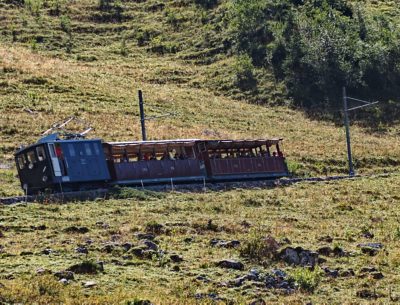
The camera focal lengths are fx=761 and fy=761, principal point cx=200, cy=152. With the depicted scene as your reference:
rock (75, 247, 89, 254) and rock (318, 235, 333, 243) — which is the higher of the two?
rock (75, 247, 89, 254)

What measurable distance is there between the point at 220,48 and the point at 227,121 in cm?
2861

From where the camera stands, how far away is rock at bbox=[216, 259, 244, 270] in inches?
948

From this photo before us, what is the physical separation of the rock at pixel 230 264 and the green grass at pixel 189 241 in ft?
1.02

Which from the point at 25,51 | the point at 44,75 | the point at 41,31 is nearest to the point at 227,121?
the point at 44,75

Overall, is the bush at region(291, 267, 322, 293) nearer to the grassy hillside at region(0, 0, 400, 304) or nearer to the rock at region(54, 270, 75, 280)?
the grassy hillside at region(0, 0, 400, 304)

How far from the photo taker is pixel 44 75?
85500mm

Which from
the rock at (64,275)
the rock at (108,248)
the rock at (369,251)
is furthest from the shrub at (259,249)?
the rock at (64,275)

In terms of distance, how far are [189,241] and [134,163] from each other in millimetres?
16143

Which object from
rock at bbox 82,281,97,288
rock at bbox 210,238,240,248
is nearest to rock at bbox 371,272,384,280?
rock at bbox 210,238,240,248

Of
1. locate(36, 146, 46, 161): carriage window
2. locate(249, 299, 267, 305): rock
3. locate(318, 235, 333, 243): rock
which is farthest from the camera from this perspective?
locate(36, 146, 46, 161): carriage window

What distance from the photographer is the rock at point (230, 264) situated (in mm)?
24078

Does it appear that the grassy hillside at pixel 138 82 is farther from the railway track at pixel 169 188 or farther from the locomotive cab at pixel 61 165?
the locomotive cab at pixel 61 165

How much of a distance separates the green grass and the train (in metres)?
4.25

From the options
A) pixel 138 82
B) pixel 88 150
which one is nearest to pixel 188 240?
pixel 88 150
